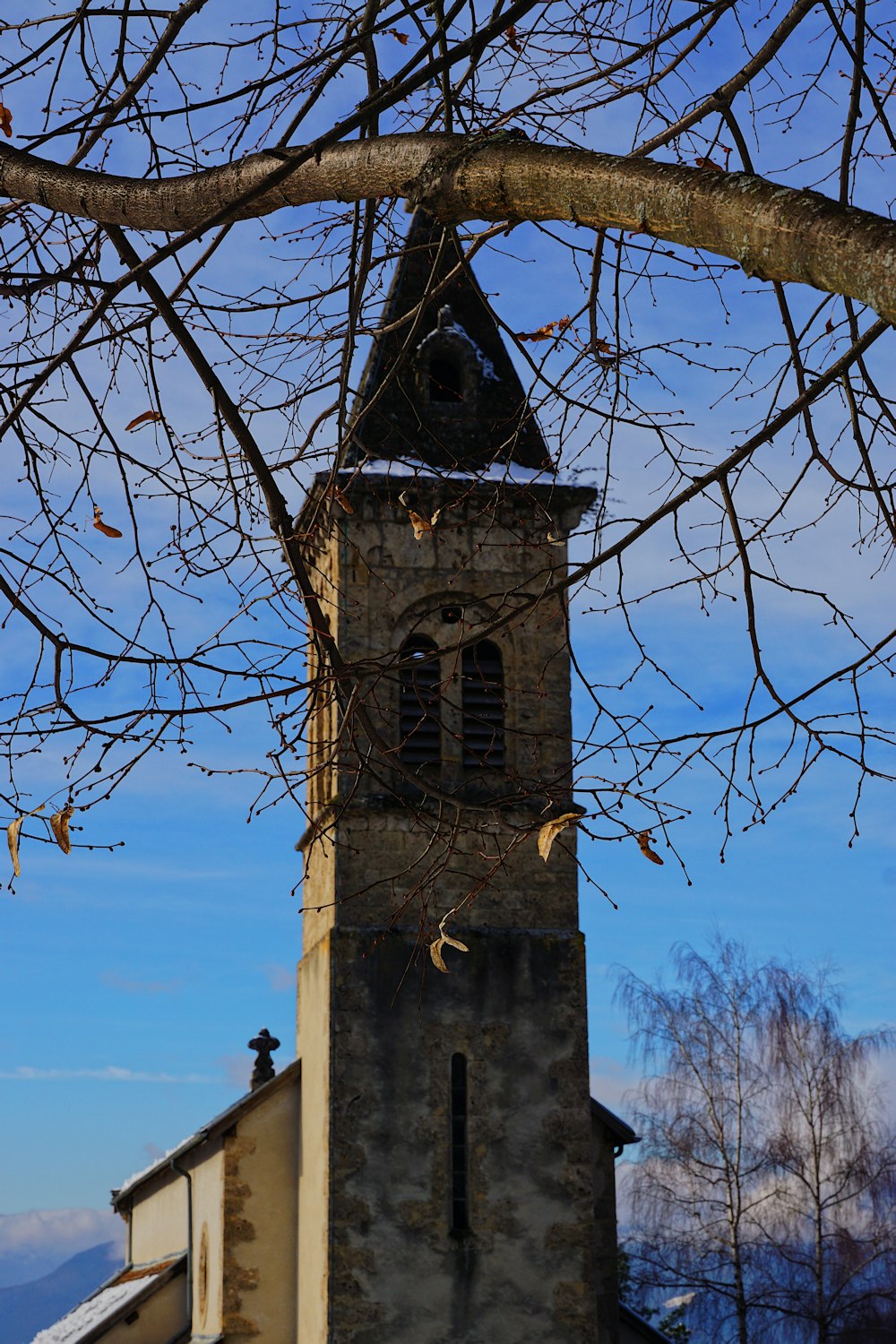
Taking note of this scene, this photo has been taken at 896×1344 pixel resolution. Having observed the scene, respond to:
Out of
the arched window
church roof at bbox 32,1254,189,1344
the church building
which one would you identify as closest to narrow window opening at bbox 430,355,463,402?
the church building

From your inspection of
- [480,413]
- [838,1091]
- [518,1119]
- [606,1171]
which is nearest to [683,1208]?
[838,1091]

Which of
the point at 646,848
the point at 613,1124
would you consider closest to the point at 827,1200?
the point at 613,1124

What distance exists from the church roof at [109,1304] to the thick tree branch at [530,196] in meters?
14.6

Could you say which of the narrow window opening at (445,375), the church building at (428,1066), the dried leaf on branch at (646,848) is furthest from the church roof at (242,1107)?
the dried leaf on branch at (646,848)

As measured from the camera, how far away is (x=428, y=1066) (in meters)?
15.6

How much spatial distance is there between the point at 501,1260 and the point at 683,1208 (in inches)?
411

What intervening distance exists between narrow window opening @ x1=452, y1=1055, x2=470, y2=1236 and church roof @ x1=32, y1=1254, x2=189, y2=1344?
4608 mm

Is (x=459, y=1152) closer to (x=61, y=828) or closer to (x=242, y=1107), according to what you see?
(x=242, y=1107)

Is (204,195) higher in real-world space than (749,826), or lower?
higher

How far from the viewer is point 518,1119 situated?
15609 millimetres

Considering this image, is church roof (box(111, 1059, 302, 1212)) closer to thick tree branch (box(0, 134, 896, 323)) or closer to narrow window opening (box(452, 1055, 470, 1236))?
narrow window opening (box(452, 1055, 470, 1236))

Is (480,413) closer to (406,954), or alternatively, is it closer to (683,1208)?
(406,954)

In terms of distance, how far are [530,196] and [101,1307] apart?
→ 1784 cm

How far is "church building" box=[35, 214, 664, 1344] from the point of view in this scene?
49.4 feet
